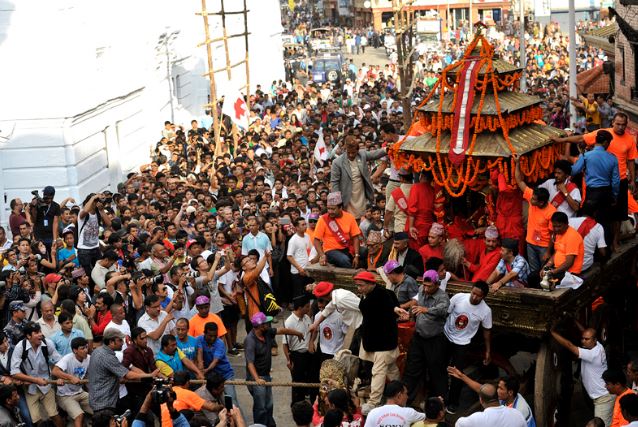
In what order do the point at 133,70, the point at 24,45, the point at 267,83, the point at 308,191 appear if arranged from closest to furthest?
the point at 308,191, the point at 24,45, the point at 133,70, the point at 267,83

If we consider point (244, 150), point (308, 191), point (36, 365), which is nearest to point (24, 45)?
point (244, 150)

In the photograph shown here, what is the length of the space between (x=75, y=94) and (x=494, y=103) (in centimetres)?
1149

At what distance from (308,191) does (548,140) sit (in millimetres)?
5775

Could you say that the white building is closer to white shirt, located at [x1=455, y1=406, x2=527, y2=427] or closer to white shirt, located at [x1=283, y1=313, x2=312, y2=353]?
white shirt, located at [x1=283, y1=313, x2=312, y2=353]

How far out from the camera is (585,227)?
11227 mm

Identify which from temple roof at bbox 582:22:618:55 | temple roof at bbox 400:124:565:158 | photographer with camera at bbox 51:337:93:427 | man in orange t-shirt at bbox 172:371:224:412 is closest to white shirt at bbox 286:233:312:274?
temple roof at bbox 400:124:565:158

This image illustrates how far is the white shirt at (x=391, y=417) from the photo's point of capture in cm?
927

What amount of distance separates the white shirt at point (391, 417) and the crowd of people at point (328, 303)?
0.01 m

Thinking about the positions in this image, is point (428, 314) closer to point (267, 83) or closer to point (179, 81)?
point (179, 81)

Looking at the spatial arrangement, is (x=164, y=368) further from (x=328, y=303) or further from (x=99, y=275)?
(x=99, y=275)

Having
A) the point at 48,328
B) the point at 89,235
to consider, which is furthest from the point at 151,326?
the point at 89,235

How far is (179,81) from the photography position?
31.9 m

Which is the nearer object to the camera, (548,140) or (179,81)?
(548,140)

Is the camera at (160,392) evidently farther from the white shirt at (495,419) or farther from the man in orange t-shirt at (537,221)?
the man in orange t-shirt at (537,221)
